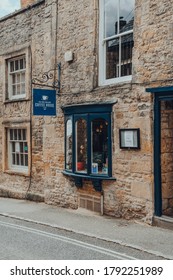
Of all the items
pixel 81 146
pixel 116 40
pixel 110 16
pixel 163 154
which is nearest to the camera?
pixel 163 154

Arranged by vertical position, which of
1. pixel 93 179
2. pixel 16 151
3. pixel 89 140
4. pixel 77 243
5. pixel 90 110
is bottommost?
pixel 77 243

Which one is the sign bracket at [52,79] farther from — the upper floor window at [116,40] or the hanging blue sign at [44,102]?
the upper floor window at [116,40]

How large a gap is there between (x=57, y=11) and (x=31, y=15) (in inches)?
72.9

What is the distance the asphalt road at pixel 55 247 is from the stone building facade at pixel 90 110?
6.19 feet

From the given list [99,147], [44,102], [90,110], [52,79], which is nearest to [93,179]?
[99,147]

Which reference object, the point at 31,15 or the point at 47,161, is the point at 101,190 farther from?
the point at 31,15

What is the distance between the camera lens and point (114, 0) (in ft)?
33.7

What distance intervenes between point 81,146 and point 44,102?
166 centimetres

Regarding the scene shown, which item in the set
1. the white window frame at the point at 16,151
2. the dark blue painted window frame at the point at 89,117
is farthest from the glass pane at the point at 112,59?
the white window frame at the point at 16,151

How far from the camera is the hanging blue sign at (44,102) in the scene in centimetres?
1081

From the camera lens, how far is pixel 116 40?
33.7 ft

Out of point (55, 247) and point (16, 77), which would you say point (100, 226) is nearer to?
point (55, 247)

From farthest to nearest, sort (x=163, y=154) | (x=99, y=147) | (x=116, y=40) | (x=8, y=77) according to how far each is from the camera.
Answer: (x=8, y=77), (x=99, y=147), (x=116, y=40), (x=163, y=154)
